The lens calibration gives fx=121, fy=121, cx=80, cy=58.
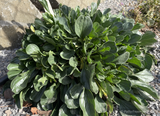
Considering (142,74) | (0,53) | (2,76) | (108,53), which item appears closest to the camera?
(108,53)

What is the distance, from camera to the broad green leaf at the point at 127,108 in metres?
1.40

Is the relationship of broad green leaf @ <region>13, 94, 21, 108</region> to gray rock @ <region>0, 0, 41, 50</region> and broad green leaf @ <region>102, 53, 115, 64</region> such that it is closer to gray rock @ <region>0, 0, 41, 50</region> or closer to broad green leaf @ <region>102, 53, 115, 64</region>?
broad green leaf @ <region>102, 53, 115, 64</region>

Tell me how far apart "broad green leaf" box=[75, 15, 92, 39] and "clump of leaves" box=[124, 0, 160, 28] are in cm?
221

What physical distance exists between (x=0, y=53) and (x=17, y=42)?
35 cm

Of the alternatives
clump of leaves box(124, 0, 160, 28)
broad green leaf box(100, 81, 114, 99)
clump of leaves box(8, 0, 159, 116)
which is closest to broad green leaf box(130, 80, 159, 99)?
clump of leaves box(8, 0, 159, 116)

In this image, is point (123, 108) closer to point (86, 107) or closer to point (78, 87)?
point (86, 107)

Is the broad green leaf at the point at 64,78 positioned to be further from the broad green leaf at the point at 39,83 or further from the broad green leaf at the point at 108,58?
the broad green leaf at the point at 108,58

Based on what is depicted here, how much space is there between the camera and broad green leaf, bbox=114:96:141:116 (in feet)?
4.61

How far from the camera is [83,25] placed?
1239 millimetres

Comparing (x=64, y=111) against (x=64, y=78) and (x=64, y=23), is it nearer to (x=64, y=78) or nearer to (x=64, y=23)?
(x=64, y=78)

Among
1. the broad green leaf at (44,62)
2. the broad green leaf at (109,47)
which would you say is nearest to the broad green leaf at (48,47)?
the broad green leaf at (44,62)

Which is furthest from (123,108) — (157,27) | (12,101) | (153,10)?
(153,10)

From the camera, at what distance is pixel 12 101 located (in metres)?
1.56

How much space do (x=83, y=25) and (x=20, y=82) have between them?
91cm
